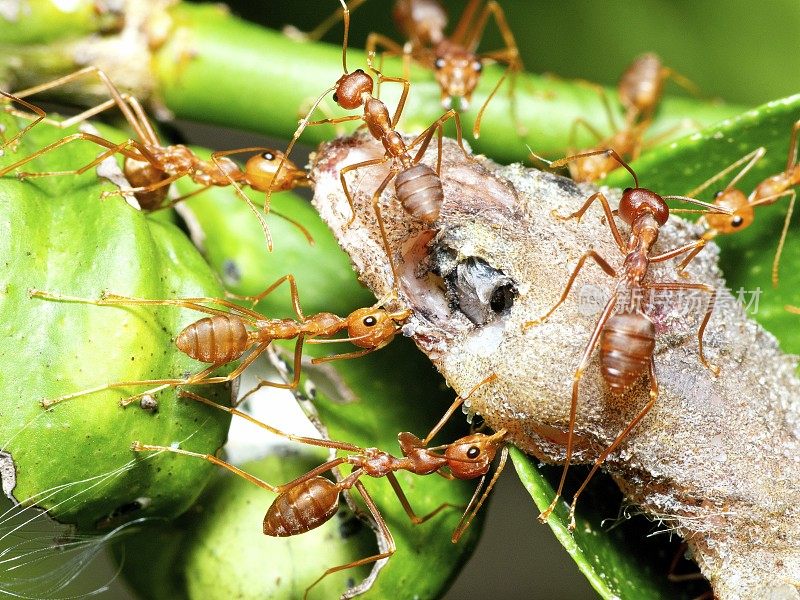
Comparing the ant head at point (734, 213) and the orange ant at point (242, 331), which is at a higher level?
the ant head at point (734, 213)

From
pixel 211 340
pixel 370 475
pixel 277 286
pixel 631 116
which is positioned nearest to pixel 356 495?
pixel 370 475

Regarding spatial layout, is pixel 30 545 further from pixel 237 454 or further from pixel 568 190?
pixel 568 190

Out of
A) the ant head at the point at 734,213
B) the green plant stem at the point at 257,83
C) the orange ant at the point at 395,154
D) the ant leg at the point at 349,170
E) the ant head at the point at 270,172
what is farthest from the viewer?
the green plant stem at the point at 257,83

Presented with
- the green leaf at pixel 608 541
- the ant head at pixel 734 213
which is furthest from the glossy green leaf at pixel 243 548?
the ant head at pixel 734 213

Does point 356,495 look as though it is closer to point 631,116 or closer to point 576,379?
point 576,379

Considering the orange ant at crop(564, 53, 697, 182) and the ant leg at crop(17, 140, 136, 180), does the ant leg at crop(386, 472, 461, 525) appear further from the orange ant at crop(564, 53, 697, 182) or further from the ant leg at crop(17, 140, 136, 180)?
the orange ant at crop(564, 53, 697, 182)

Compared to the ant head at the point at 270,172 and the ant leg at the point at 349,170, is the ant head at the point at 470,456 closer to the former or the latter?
the ant leg at the point at 349,170
